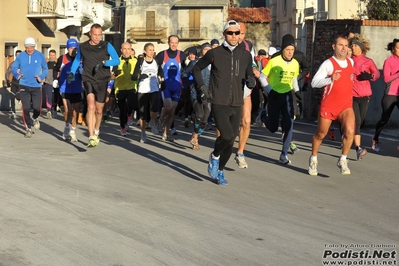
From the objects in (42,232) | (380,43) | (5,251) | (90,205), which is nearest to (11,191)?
(90,205)

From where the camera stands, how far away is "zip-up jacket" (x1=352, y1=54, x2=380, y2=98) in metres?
14.5

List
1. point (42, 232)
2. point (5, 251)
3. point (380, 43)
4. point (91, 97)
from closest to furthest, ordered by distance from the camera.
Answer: point (5, 251) → point (42, 232) → point (91, 97) → point (380, 43)

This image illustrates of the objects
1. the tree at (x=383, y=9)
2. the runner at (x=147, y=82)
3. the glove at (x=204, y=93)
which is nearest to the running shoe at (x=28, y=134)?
the runner at (x=147, y=82)

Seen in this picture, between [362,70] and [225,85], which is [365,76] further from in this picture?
[225,85]

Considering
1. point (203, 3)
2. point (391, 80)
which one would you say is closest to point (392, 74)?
point (391, 80)


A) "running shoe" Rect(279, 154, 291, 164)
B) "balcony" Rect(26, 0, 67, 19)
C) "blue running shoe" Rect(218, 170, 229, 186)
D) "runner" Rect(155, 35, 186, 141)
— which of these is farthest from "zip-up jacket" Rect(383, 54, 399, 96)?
"balcony" Rect(26, 0, 67, 19)

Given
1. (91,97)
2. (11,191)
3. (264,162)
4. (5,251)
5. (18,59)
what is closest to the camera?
(5,251)

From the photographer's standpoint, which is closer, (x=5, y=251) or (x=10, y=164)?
(x=5, y=251)

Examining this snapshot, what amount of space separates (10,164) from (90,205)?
148 inches

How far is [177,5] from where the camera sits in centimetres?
7856

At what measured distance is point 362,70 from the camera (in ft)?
47.6

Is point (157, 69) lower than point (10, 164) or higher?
higher

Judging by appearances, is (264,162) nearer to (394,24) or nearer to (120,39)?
(394,24)

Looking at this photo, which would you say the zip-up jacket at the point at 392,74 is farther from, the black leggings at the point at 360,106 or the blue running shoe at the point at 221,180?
the blue running shoe at the point at 221,180
